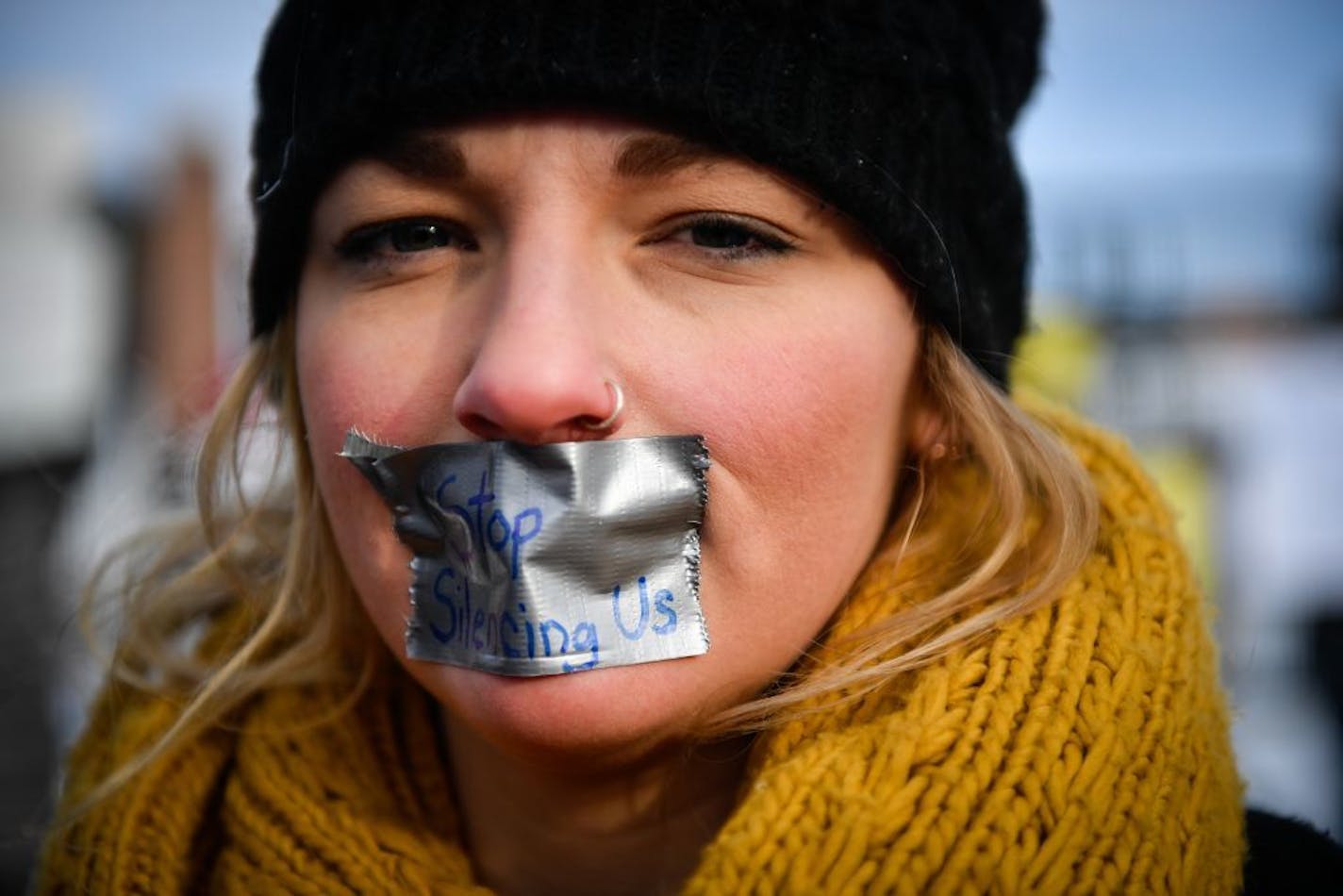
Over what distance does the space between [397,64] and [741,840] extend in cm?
113

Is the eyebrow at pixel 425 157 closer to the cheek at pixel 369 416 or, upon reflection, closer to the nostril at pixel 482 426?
the cheek at pixel 369 416

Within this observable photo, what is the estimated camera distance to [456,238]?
151 centimetres

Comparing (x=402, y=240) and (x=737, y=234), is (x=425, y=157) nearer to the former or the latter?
(x=402, y=240)

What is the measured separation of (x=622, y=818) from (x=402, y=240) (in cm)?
91

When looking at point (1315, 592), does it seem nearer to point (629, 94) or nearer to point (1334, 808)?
point (1334, 808)

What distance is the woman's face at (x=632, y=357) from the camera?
1.35 metres

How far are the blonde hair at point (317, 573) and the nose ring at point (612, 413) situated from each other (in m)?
0.44

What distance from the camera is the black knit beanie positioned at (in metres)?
1.41

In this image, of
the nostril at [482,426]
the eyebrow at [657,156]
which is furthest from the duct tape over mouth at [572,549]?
the eyebrow at [657,156]

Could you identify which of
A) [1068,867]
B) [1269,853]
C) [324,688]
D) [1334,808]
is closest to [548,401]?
[1068,867]

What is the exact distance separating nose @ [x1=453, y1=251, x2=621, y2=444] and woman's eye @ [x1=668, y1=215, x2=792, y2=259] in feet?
0.54

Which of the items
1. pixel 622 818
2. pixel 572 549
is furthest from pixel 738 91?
pixel 622 818

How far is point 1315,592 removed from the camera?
985 centimetres

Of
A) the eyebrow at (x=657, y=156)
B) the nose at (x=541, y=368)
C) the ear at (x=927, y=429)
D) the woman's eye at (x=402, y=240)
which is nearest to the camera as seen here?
the nose at (x=541, y=368)
